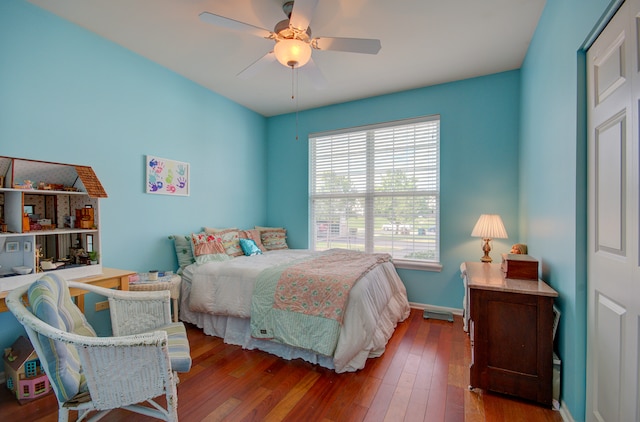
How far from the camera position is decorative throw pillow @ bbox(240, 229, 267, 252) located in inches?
152

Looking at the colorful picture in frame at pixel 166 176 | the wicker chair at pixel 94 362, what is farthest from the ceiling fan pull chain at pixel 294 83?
the wicker chair at pixel 94 362

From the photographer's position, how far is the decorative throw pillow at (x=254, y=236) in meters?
3.87

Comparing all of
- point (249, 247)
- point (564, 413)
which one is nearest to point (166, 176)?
point (249, 247)

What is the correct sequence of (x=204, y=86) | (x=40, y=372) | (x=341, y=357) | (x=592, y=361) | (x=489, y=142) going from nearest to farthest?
(x=592, y=361), (x=40, y=372), (x=341, y=357), (x=489, y=142), (x=204, y=86)

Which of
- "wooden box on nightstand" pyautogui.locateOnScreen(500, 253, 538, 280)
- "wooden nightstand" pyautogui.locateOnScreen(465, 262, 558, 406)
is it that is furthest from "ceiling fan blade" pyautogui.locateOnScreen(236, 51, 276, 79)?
"wooden box on nightstand" pyautogui.locateOnScreen(500, 253, 538, 280)

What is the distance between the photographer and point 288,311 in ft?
7.69

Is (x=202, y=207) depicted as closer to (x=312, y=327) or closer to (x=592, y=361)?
(x=312, y=327)

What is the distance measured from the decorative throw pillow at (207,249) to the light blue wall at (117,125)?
0.31 meters

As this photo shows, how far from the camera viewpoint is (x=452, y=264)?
3467 millimetres

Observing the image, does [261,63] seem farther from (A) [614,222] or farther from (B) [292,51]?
(A) [614,222]

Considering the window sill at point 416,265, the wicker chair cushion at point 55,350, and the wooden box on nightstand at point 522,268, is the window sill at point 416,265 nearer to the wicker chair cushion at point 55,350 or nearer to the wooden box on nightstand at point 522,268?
the wooden box on nightstand at point 522,268

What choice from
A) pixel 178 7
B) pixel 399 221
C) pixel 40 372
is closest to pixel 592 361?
pixel 399 221

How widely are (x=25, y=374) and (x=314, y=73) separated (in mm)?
2942

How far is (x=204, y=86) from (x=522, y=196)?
3.86 metres
